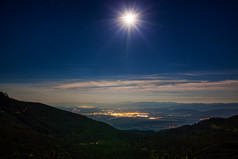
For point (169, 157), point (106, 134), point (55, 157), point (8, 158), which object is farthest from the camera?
point (106, 134)

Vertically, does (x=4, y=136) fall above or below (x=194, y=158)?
above

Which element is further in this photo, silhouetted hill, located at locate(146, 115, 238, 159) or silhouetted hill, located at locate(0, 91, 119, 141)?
silhouetted hill, located at locate(0, 91, 119, 141)

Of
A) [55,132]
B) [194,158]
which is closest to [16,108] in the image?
[55,132]

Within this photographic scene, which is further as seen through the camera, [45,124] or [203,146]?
[45,124]

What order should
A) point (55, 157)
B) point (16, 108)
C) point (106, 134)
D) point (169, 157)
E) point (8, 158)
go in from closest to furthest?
point (8, 158), point (55, 157), point (169, 157), point (16, 108), point (106, 134)

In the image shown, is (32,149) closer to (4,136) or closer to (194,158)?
(4,136)

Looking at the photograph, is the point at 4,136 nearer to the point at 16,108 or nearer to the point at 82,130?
the point at 16,108

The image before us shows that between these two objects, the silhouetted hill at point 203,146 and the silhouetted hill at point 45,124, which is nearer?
the silhouetted hill at point 203,146

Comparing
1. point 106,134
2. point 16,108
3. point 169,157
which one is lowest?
point 106,134

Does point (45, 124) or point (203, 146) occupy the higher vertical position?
point (203, 146)

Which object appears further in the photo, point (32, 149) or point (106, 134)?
point (106, 134)
